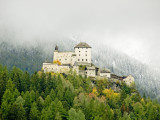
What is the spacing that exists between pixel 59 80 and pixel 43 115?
21.1m

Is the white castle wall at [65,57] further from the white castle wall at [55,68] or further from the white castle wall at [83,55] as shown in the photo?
the white castle wall at [55,68]

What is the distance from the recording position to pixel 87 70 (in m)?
102

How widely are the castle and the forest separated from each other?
286 cm

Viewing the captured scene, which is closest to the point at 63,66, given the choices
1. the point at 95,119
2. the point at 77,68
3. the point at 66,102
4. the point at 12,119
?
the point at 77,68

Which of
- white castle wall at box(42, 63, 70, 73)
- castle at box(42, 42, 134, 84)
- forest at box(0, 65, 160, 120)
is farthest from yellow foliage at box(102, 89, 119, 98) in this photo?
white castle wall at box(42, 63, 70, 73)

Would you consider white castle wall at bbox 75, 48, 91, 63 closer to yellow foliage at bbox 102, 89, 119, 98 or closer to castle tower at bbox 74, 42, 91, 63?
castle tower at bbox 74, 42, 91, 63

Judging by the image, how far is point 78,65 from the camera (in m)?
102

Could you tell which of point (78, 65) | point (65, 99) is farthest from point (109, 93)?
point (65, 99)

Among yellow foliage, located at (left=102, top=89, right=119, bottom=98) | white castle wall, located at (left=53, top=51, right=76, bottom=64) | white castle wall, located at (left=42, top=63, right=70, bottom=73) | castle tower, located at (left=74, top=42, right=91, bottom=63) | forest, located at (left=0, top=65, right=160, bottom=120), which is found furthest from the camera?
castle tower, located at (left=74, top=42, right=91, bottom=63)

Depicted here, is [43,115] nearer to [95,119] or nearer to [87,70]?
[95,119]

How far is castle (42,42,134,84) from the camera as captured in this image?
99.9 m

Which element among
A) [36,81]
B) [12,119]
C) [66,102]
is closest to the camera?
[12,119]

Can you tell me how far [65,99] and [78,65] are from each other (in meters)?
23.5

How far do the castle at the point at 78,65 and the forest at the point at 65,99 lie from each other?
286 cm
